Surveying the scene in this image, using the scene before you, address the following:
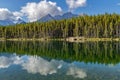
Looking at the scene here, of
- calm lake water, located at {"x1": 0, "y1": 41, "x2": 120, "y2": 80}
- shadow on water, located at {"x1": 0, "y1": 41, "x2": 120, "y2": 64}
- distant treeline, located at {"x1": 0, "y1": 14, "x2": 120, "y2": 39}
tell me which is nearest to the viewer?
calm lake water, located at {"x1": 0, "y1": 41, "x2": 120, "y2": 80}

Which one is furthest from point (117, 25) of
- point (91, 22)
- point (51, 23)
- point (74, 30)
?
point (51, 23)

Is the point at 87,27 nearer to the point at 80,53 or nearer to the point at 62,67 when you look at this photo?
the point at 80,53

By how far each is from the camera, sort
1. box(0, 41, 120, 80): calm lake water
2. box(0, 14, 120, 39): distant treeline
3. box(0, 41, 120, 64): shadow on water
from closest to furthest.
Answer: box(0, 41, 120, 80): calm lake water
box(0, 41, 120, 64): shadow on water
box(0, 14, 120, 39): distant treeline

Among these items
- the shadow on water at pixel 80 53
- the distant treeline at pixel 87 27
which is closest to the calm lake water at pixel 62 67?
the shadow on water at pixel 80 53

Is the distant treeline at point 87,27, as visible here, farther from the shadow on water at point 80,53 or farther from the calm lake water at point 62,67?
the calm lake water at point 62,67

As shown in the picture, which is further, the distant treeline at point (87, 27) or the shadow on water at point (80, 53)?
the distant treeline at point (87, 27)

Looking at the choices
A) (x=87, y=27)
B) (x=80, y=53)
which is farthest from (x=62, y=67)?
(x=87, y=27)

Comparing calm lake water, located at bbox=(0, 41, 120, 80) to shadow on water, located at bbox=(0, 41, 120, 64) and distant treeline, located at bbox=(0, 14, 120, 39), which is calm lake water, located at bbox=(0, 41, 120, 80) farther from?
distant treeline, located at bbox=(0, 14, 120, 39)

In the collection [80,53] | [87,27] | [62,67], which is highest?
[87,27]

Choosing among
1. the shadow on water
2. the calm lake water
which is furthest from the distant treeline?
the calm lake water

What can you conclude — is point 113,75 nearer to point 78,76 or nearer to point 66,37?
point 78,76

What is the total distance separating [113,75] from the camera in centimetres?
3403

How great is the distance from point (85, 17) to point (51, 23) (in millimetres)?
32997

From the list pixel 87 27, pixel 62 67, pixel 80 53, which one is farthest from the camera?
pixel 87 27
